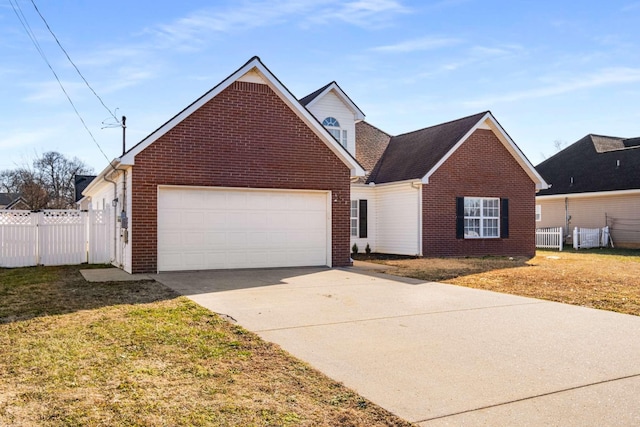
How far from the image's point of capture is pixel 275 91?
15.2 metres

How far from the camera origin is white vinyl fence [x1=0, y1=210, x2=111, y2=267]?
16.2 meters

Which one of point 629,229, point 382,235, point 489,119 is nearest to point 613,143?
point 629,229

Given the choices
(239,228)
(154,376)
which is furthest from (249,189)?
(154,376)

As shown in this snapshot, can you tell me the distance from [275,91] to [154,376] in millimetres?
11235

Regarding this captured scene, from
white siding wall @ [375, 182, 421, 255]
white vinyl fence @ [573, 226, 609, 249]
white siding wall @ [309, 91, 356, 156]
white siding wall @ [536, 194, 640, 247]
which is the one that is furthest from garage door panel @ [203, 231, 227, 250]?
white siding wall @ [536, 194, 640, 247]

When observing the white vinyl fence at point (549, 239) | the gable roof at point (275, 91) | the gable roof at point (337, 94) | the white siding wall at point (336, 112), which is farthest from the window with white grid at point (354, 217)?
the white vinyl fence at point (549, 239)

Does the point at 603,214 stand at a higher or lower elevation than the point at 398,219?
higher

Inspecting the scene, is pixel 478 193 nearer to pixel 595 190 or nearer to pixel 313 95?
pixel 313 95

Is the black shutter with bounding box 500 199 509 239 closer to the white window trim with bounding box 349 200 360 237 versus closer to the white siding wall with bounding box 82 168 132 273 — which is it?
the white window trim with bounding box 349 200 360 237

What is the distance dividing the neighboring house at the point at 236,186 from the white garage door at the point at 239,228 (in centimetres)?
3

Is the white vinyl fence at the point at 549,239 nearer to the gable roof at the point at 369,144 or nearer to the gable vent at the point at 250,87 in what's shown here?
the gable roof at the point at 369,144

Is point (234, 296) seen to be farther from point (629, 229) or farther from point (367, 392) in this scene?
point (629, 229)

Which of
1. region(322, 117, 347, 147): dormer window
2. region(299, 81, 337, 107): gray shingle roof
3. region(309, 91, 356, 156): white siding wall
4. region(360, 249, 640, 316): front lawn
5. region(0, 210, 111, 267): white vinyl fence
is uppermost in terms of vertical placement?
region(299, 81, 337, 107): gray shingle roof

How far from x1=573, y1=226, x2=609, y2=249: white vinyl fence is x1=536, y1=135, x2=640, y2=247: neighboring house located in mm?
543
